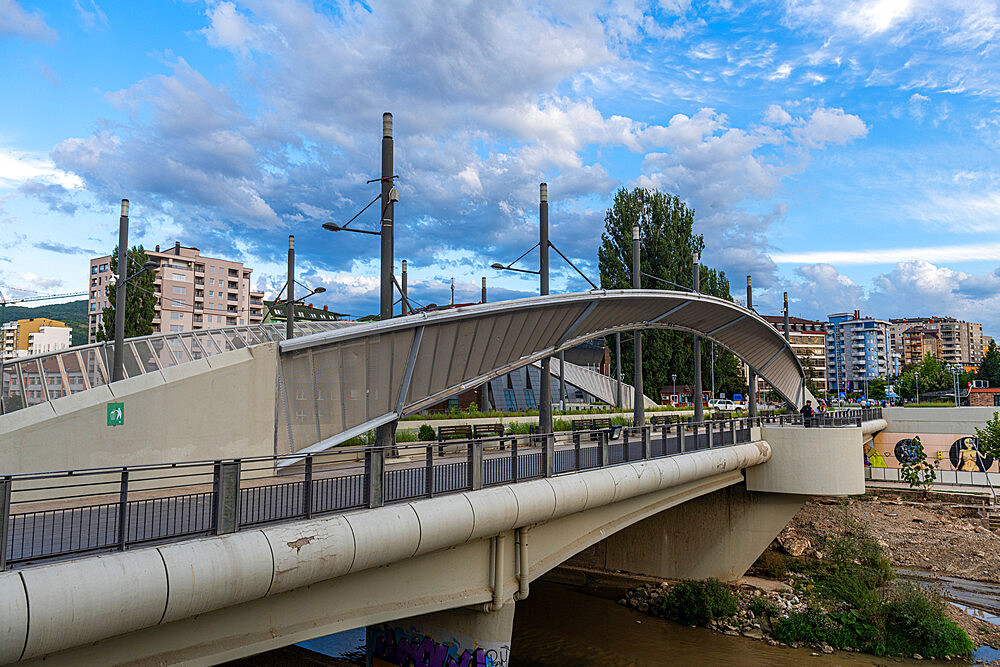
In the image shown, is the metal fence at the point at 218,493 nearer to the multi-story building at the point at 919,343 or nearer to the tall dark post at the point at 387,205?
the tall dark post at the point at 387,205

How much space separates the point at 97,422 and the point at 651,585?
20659 mm

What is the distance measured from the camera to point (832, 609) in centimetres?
2372

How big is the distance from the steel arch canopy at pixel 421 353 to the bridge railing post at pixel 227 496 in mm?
7268

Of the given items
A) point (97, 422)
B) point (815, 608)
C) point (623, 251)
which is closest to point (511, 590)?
point (97, 422)

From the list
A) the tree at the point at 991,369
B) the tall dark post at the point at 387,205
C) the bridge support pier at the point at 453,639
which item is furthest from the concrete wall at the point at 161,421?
the tree at the point at 991,369

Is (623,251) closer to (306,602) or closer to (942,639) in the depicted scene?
(942,639)

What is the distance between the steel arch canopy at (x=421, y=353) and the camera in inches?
634

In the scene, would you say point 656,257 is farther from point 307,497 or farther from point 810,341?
point 810,341

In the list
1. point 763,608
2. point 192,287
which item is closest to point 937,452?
point 763,608

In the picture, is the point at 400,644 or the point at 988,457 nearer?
the point at 400,644

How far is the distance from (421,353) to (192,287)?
9595 cm

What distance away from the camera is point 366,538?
9391 millimetres

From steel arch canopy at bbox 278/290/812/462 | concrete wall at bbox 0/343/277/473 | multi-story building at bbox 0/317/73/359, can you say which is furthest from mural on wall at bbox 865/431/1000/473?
multi-story building at bbox 0/317/73/359

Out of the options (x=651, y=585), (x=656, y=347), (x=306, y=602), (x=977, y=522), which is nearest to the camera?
(x=306, y=602)
